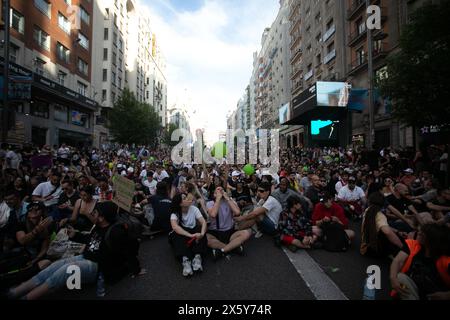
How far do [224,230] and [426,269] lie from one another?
3.25 m

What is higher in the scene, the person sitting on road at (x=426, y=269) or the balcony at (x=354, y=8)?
the balcony at (x=354, y=8)

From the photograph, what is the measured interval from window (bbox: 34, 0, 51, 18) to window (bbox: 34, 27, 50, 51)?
1740 millimetres

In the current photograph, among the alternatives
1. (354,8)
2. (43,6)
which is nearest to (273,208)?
(354,8)

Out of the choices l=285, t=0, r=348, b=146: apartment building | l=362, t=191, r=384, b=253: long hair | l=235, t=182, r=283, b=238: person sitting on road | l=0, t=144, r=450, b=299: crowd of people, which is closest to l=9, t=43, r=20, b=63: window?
l=0, t=144, r=450, b=299: crowd of people

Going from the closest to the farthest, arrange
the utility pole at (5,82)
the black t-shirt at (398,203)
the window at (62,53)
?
the black t-shirt at (398,203) < the utility pole at (5,82) < the window at (62,53)

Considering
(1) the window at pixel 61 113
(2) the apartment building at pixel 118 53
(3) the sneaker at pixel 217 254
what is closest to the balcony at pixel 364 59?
(3) the sneaker at pixel 217 254

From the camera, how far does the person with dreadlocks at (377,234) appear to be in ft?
13.5

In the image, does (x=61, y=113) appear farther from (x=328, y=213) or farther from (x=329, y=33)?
(x=329, y=33)

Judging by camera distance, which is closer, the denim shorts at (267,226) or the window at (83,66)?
the denim shorts at (267,226)

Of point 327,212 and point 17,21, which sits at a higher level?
point 17,21

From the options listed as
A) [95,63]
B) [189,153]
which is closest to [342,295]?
[189,153]

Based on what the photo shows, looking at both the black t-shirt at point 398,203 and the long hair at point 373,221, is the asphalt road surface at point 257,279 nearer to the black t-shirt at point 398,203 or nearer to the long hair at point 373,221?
the long hair at point 373,221

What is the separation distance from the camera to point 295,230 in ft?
17.4

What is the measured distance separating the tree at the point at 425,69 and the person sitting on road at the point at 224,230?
8395 millimetres
